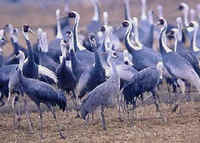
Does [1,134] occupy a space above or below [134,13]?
below

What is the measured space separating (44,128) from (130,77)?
75.6 inches

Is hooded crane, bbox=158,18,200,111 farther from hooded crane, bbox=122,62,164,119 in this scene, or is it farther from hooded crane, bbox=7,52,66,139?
hooded crane, bbox=7,52,66,139

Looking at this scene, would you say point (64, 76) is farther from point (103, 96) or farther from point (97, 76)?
point (103, 96)

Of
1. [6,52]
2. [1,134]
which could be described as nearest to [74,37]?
[1,134]

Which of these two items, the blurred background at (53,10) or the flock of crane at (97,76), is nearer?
the flock of crane at (97,76)

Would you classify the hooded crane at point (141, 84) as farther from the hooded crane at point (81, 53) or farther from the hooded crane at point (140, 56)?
the hooded crane at point (140, 56)

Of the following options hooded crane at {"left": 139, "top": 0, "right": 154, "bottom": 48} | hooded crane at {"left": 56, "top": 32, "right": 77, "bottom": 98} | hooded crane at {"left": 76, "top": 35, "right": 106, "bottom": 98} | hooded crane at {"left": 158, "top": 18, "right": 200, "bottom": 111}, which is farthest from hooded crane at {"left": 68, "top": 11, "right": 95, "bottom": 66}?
hooded crane at {"left": 139, "top": 0, "right": 154, "bottom": 48}

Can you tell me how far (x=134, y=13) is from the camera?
36.5 metres

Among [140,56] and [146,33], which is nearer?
[140,56]

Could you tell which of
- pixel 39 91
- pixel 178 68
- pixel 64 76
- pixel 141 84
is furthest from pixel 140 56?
pixel 39 91

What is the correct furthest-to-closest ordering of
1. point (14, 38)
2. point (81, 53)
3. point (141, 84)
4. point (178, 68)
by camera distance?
point (14, 38) < point (81, 53) < point (178, 68) < point (141, 84)

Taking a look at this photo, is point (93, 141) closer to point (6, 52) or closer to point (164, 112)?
point (164, 112)

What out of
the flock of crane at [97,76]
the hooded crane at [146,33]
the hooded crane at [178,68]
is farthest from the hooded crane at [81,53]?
the hooded crane at [146,33]

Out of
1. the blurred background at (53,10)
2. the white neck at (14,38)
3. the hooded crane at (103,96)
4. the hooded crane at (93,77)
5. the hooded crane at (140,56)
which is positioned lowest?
the hooded crane at (103,96)
